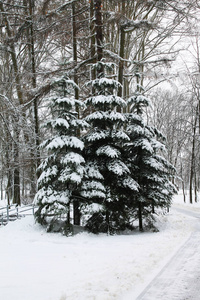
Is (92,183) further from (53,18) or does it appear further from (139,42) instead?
(139,42)

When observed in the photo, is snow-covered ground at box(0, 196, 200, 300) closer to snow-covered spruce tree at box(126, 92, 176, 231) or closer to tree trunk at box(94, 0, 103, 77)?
snow-covered spruce tree at box(126, 92, 176, 231)

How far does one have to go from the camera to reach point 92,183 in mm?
10398

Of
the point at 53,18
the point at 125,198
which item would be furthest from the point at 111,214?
the point at 53,18

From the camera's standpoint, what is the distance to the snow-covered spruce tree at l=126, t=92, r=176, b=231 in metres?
11.7

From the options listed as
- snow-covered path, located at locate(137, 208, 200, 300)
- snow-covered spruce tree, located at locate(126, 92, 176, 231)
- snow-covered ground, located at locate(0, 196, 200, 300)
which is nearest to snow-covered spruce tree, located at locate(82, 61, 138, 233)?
snow-covered spruce tree, located at locate(126, 92, 176, 231)

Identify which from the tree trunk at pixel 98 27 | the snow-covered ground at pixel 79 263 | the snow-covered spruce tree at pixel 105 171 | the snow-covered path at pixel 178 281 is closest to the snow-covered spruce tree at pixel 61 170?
the snow-covered spruce tree at pixel 105 171

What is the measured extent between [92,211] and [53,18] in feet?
31.1

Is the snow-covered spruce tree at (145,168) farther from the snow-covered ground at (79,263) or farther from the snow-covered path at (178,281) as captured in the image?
the snow-covered path at (178,281)

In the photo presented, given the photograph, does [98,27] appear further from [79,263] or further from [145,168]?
[79,263]

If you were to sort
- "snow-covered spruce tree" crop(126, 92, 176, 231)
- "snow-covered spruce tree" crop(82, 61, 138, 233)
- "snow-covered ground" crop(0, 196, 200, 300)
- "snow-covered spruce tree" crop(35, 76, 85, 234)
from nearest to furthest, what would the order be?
"snow-covered ground" crop(0, 196, 200, 300)
"snow-covered spruce tree" crop(35, 76, 85, 234)
"snow-covered spruce tree" crop(82, 61, 138, 233)
"snow-covered spruce tree" crop(126, 92, 176, 231)

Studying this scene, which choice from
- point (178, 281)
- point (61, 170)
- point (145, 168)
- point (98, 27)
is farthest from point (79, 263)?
point (98, 27)

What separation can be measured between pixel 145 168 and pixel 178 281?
7.00 m

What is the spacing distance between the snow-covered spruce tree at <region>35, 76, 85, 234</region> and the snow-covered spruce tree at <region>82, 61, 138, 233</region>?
63 centimetres

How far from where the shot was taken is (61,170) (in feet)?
35.2
